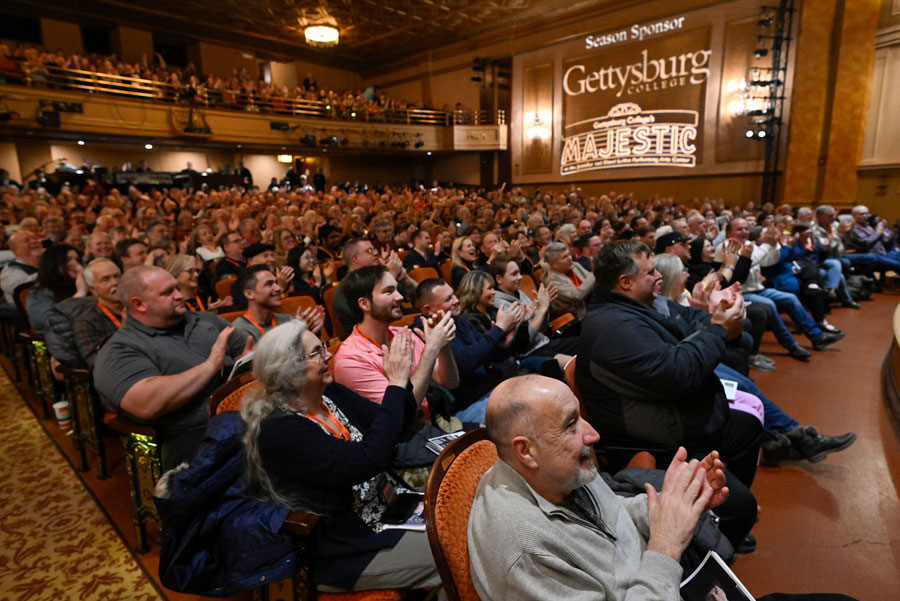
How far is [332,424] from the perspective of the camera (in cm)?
160

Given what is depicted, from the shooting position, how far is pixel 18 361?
4086 mm

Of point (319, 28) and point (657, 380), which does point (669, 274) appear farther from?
point (319, 28)

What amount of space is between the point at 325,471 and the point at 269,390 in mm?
305

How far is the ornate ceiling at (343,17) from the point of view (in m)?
14.8

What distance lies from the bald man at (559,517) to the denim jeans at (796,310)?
12.8 ft

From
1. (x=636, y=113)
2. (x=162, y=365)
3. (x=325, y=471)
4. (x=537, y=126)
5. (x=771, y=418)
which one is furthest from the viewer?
(x=537, y=126)

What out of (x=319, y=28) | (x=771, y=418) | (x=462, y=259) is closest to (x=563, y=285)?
(x=462, y=259)

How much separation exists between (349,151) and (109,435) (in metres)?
16.2

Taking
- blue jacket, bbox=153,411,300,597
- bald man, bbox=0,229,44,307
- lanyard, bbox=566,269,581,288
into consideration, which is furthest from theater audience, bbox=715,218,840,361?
bald man, bbox=0,229,44,307

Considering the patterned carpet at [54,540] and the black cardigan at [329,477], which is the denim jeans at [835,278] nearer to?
the black cardigan at [329,477]

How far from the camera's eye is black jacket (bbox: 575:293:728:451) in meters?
1.72

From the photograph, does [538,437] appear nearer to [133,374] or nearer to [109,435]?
[133,374]

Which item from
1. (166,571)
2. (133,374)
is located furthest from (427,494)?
(133,374)

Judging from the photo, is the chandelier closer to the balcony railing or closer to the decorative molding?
the balcony railing
